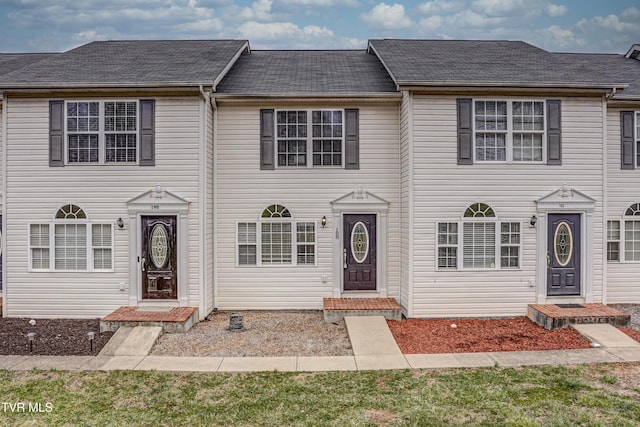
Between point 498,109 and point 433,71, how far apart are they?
1.74 m

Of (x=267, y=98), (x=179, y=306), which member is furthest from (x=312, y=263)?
(x=267, y=98)

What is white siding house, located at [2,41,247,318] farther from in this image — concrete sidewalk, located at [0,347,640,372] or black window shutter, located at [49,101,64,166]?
concrete sidewalk, located at [0,347,640,372]

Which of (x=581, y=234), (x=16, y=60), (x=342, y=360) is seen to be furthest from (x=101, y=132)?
(x=581, y=234)

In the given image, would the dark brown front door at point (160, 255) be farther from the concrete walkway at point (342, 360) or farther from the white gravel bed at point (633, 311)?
the white gravel bed at point (633, 311)

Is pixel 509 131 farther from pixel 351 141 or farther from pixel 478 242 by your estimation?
pixel 351 141

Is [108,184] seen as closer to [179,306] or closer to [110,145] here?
[110,145]

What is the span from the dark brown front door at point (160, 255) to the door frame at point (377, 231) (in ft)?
12.4

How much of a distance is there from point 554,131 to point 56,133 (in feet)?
37.6

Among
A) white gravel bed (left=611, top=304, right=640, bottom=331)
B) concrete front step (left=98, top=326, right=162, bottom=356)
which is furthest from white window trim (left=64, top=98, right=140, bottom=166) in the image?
white gravel bed (left=611, top=304, right=640, bottom=331)

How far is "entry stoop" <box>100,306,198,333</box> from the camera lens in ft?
28.9

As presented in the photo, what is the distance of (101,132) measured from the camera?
9.86 metres

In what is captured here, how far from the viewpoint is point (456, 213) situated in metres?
9.89

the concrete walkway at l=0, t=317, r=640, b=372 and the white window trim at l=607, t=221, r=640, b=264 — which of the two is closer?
the concrete walkway at l=0, t=317, r=640, b=372

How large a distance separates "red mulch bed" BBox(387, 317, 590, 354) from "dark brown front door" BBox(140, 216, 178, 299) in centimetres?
504
